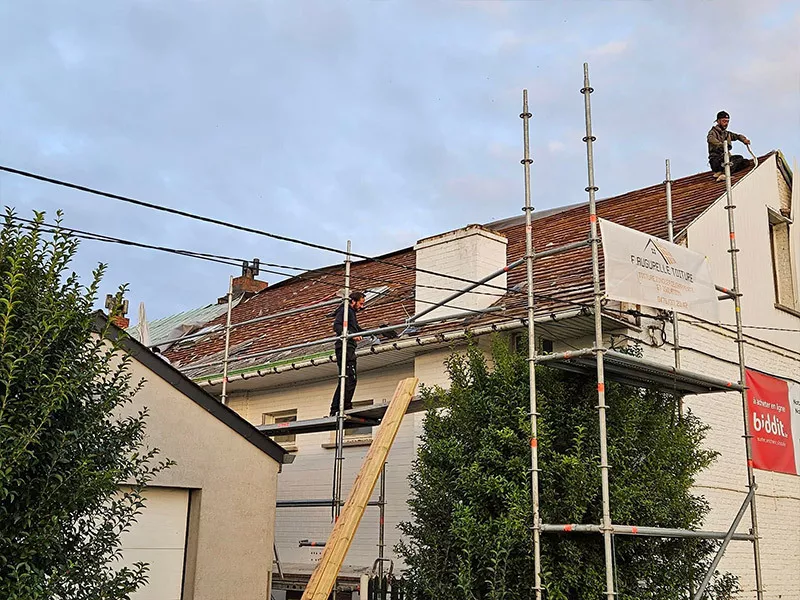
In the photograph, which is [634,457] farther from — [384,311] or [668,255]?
[384,311]

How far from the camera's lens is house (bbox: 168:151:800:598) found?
12.3 m

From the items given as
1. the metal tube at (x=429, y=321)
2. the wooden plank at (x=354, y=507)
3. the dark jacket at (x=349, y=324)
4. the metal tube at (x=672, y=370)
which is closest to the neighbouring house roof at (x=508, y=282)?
the metal tube at (x=429, y=321)

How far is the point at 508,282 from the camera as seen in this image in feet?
46.5

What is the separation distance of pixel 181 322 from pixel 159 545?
14.7 m

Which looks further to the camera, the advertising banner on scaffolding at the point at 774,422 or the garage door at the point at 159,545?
the advertising banner on scaffolding at the point at 774,422

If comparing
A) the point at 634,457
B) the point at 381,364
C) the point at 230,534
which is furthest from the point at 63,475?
the point at 381,364

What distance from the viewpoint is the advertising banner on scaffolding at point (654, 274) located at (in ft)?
31.2

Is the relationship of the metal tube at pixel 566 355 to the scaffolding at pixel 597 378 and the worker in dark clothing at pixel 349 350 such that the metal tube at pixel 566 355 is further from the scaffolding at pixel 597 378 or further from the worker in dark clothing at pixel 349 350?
the worker in dark clothing at pixel 349 350

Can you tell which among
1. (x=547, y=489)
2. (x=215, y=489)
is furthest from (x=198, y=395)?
(x=547, y=489)

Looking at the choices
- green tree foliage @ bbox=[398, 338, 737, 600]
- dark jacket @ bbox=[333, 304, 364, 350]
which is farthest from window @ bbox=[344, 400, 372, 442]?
green tree foliage @ bbox=[398, 338, 737, 600]

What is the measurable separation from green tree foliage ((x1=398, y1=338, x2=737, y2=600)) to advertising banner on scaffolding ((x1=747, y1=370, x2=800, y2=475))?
2.59 metres

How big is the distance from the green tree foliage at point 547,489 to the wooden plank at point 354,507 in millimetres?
391

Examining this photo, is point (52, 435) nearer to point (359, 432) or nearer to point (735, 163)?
point (359, 432)

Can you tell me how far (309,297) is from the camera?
19.7 metres
